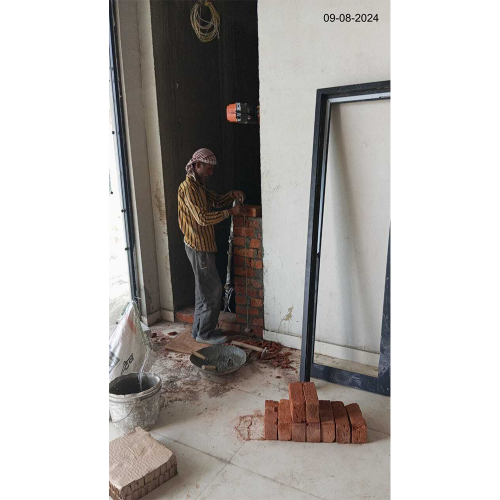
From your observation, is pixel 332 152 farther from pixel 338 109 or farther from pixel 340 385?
pixel 340 385

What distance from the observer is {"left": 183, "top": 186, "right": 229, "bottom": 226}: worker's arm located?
11.2 ft

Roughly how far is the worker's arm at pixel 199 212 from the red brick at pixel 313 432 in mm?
1699

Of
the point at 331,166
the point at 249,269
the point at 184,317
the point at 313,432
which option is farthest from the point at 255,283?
the point at 313,432

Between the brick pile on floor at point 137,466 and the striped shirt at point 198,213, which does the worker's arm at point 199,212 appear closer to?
the striped shirt at point 198,213

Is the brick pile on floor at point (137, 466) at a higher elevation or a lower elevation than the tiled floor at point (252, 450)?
higher

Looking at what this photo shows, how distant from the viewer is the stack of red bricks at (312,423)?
7.97 ft

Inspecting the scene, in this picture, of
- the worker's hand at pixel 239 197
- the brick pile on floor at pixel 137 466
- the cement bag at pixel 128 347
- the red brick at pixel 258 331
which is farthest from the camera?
the red brick at pixel 258 331

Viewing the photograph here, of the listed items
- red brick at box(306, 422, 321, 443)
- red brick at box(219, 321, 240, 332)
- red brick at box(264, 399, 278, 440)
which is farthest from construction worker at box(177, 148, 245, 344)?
red brick at box(306, 422, 321, 443)

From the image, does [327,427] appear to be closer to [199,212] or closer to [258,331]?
[258,331]

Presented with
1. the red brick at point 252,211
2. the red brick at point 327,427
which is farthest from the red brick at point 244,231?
the red brick at point 327,427

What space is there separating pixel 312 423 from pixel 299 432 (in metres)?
0.09

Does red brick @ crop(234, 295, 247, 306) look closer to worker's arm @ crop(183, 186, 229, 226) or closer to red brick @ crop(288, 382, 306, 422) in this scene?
worker's arm @ crop(183, 186, 229, 226)

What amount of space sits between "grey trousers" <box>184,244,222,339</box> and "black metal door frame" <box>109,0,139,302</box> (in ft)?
2.14

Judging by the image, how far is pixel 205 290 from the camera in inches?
145
